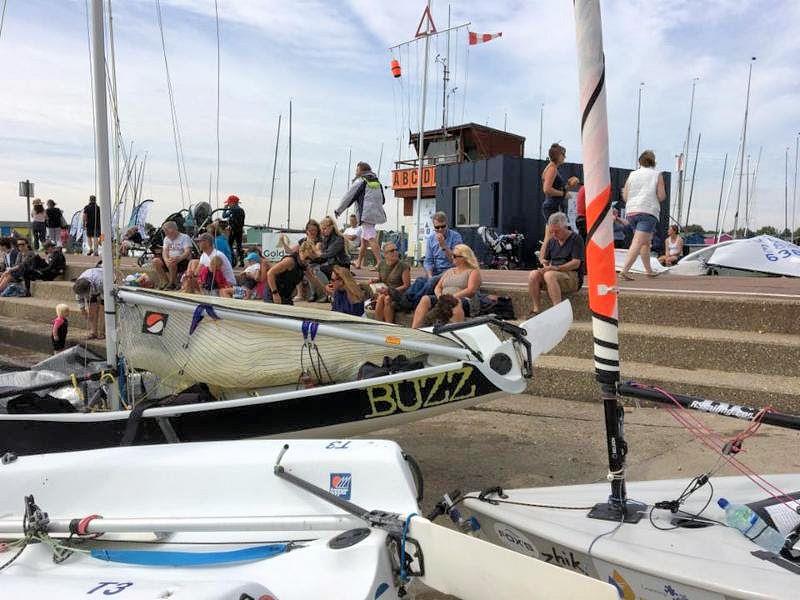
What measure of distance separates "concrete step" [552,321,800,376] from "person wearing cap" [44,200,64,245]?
16.6m

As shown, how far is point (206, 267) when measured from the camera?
9.32 meters

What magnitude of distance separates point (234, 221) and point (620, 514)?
11243mm

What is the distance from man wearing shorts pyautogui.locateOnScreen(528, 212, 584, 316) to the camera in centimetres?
721

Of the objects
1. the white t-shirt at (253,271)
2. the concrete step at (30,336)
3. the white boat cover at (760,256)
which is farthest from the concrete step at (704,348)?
the concrete step at (30,336)

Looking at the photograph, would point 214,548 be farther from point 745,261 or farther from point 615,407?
point 745,261

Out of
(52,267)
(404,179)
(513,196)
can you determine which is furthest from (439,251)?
(404,179)

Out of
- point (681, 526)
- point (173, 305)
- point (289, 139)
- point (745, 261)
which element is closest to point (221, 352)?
point (173, 305)

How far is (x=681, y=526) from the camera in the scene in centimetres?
270

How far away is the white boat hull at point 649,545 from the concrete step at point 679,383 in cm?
219

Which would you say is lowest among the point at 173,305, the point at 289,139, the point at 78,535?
the point at 78,535

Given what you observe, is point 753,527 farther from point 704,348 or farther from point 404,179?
point 404,179

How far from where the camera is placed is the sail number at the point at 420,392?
12.3ft

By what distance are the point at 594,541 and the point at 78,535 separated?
214cm

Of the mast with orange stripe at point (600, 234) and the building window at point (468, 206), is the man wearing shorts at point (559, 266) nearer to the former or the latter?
the mast with orange stripe at point (600, 234)
